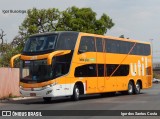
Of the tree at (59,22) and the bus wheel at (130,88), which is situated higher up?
the tree at (59,22)

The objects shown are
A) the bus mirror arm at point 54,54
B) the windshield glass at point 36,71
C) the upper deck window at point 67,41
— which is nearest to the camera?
the bus mirror arm at point 54,54

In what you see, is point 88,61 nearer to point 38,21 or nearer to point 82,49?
point 82,49

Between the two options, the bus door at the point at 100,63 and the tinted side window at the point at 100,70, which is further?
the tinted side window at the point at 100,70

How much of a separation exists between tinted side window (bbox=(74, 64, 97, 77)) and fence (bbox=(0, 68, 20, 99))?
5.78 meters

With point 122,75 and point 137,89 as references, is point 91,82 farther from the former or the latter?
point 137,89

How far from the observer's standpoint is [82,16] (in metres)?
58.7

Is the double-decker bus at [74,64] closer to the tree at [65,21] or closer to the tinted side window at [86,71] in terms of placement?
the tinted side window at [86,71]

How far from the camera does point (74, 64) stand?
24531mm

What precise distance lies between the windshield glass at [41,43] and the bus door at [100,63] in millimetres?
4467

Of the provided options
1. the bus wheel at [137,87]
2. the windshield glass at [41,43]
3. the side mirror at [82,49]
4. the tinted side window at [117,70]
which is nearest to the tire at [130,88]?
the bus wheel at [137,87]

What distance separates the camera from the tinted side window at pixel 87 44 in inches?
995

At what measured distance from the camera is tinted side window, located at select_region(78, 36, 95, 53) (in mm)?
25275

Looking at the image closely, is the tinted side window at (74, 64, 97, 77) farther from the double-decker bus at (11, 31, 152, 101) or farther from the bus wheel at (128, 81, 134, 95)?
the bus wheel at (128, 81, 134, 95)

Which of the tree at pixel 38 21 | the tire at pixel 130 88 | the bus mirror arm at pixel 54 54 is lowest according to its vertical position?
the tire at pixel 130 88
